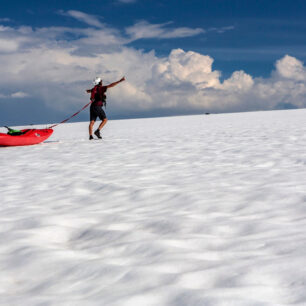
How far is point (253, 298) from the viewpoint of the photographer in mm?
2443

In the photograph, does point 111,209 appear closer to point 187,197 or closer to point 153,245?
point 187,197

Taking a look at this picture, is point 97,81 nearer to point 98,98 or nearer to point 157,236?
point 98,98

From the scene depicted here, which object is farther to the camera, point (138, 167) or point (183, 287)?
point (138, 167)

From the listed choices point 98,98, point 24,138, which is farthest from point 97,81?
point 24,138

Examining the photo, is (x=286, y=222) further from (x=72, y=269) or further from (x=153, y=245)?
(x=72, y=269)

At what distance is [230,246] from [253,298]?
102 centimetres

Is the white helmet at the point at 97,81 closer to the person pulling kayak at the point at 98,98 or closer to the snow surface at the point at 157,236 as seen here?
the person pulling kayak at the point at 98,98

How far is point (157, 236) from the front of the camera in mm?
3865

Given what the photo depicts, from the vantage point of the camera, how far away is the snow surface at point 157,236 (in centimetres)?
266

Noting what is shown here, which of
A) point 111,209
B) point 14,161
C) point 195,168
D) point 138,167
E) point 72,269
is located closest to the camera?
point 72,269

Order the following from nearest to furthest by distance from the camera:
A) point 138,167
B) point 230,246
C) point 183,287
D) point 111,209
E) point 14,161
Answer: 1. point 183,287
2. point 230,246
3. point 111,209
4. point 138,167
5. point 14,161

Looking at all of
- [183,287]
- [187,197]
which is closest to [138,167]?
[187,197]

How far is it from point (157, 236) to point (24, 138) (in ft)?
36.7

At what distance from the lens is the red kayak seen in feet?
44.1
